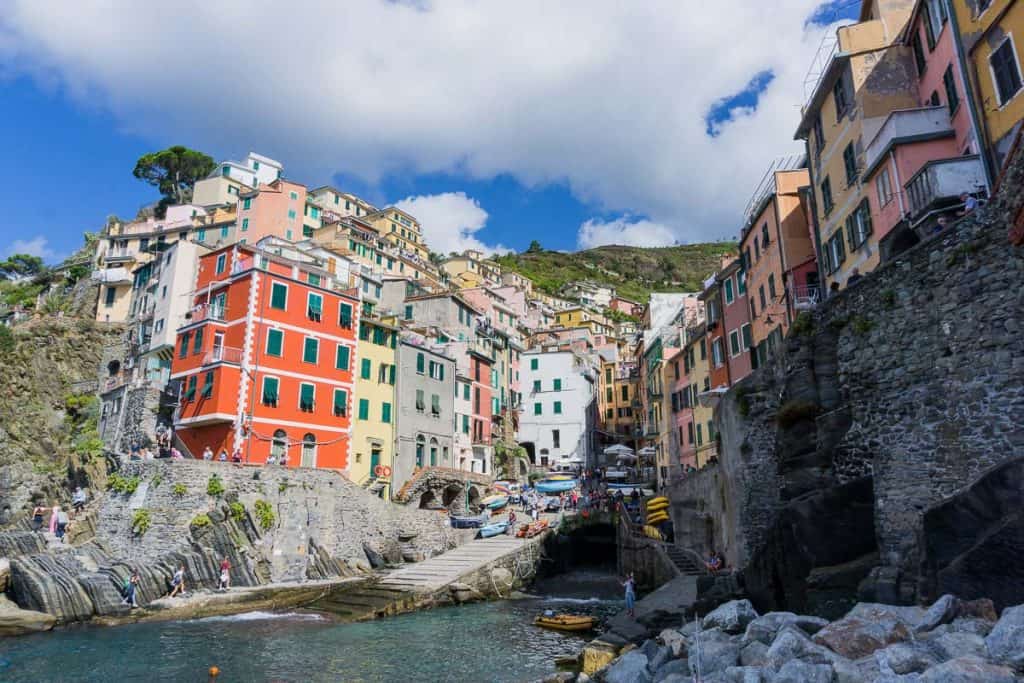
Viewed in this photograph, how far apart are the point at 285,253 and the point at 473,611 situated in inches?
1352

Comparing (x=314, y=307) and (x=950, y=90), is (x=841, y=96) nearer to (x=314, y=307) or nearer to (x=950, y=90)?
(x=950, y=90)

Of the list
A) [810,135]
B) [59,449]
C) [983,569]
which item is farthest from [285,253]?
[983,569]

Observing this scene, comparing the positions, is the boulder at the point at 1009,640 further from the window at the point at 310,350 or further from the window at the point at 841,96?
the window at the point at 310,350

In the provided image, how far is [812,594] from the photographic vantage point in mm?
15750

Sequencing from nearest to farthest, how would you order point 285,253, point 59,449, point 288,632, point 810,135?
point 288,632, point 810,135, point 59,449, point 285,253

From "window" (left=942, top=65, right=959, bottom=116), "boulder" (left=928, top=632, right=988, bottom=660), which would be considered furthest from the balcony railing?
"window" (left=942, top=65, right=959, bottom=116)

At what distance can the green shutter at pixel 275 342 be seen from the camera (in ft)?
131

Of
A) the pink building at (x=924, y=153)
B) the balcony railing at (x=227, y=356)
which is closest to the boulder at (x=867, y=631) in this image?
the pink building at (x=924, y=153)

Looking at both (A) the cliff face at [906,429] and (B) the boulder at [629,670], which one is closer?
(A) the cliff face at [906,429]

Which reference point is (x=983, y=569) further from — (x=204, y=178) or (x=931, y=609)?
(x=204, y=178)

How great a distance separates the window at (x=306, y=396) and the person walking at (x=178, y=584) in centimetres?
1241

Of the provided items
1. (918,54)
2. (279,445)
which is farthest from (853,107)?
(279,445)

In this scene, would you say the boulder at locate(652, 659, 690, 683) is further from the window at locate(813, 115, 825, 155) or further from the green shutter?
the green shutter

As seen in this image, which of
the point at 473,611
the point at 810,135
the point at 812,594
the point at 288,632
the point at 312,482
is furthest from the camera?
the point at 312,482
